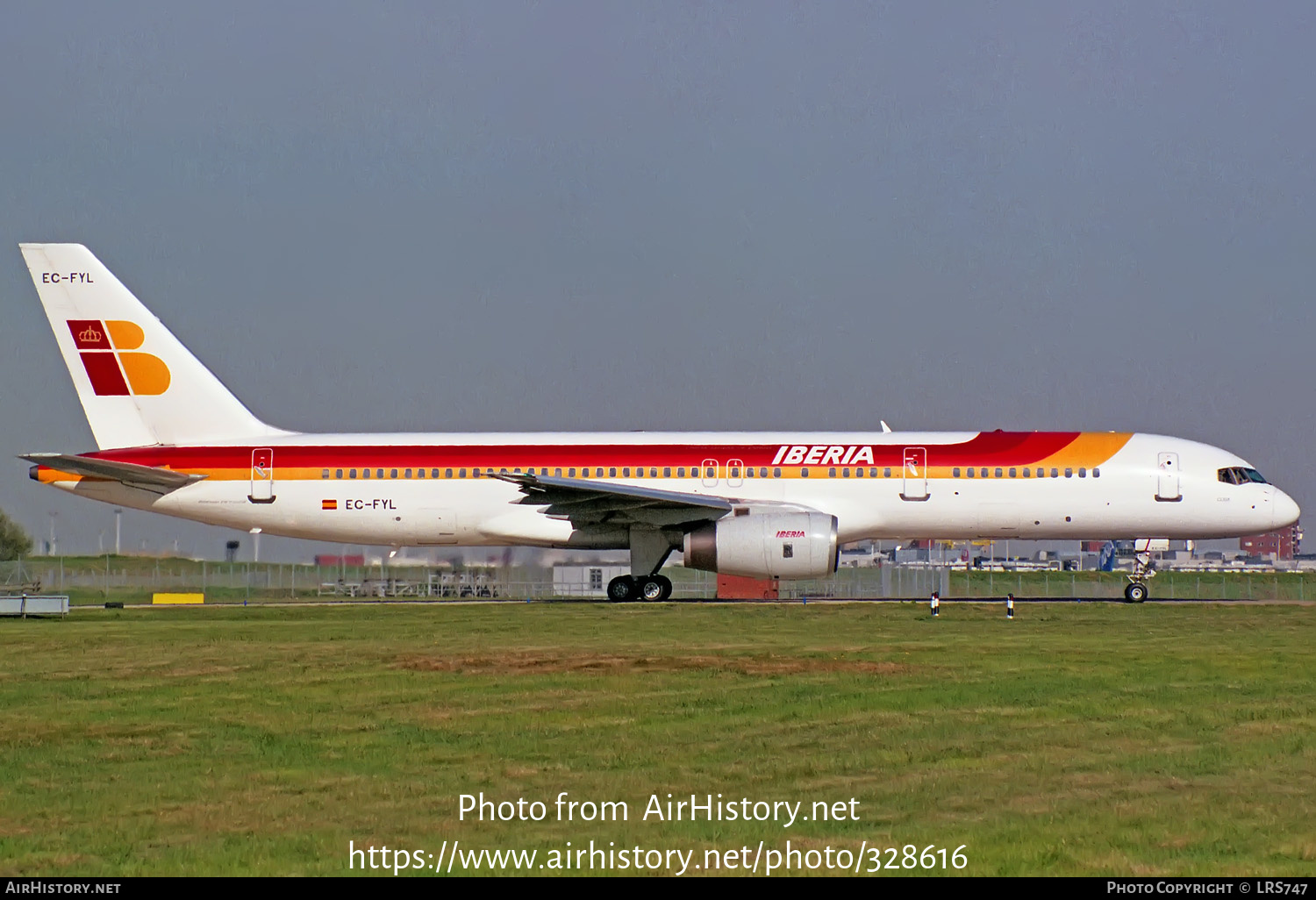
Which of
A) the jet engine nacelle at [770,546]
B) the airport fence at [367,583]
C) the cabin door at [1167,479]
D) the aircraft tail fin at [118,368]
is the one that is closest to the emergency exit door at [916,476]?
the jet engine nacelle at [770,546]

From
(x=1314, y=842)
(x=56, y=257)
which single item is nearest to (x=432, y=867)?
(x=1314, y=842)

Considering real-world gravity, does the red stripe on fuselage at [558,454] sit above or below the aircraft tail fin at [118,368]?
below

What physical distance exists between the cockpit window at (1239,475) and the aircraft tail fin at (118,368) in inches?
943

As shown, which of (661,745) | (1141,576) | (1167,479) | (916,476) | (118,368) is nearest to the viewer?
(661,745)

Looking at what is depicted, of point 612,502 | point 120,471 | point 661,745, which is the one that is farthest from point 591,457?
point 661,745

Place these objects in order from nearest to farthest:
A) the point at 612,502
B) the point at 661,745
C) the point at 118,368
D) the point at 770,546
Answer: the point at 661,745 < the point at 770,546 < the point at 612,502 < the point at 118,368

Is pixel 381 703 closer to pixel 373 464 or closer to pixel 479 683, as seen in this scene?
pixel 479 683

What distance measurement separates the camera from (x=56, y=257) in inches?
1485

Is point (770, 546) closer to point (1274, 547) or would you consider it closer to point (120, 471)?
point (120, 471)

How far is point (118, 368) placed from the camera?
37.6 meters

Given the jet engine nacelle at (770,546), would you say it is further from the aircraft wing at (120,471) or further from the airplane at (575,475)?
the aircraft wing at (120,471)

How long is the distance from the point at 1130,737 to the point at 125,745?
849 cm

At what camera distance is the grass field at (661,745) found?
8828 millimetres

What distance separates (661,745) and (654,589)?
2407 centimetres
